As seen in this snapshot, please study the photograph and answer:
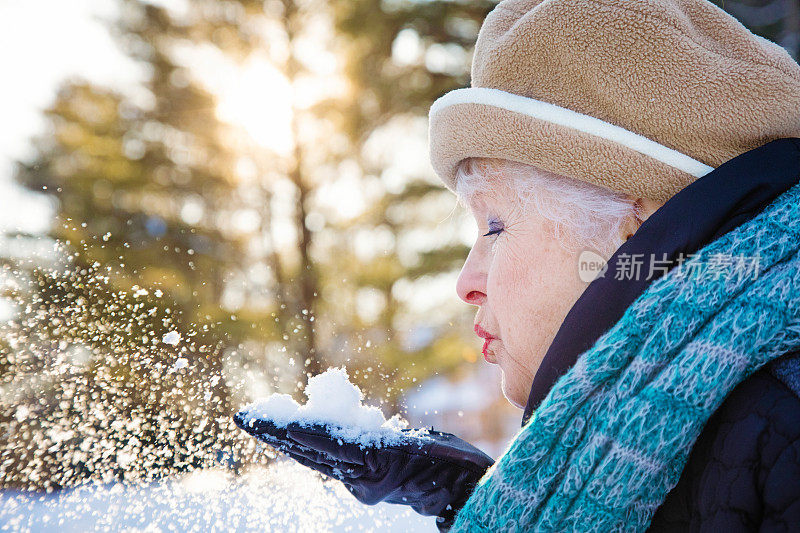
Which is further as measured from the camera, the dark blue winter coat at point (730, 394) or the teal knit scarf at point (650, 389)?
the teal knit scarf at point (650, 389)

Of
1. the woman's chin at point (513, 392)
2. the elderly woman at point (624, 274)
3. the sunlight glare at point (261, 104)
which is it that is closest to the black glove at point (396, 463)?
the elderly woman at point (624, 274)

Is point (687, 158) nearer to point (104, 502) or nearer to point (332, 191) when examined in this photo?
point (104, 502)

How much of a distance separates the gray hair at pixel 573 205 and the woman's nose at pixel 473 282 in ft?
0.72

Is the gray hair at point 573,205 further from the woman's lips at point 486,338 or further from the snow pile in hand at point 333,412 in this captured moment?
the snow pile in hand at point 333,412

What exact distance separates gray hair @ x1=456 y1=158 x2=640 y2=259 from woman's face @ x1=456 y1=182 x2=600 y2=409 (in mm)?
24

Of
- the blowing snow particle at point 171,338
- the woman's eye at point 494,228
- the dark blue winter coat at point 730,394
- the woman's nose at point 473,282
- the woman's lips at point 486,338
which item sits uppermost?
the dark blue winter coat at point 730,394

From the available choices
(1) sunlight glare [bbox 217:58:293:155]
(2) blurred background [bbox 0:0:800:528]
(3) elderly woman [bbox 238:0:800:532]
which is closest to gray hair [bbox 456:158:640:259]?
(3) elderly woman [bbox 238:0:800:532]

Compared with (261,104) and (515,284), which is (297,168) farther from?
(515,284)

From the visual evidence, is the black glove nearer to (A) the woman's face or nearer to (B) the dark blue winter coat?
(A) the woman's face

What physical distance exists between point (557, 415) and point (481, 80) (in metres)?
0.87

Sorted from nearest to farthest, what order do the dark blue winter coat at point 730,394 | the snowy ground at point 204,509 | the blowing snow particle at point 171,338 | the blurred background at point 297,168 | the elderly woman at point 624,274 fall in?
the dark blue winter coat at point 730,394 < the elderly woman at point 624,274 < the snowy ground at point 204,509 < the blowing snow particle at point 171,338 < the blurred background at point 297,168

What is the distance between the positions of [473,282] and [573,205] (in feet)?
1.14

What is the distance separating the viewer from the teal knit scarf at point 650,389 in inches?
33.7

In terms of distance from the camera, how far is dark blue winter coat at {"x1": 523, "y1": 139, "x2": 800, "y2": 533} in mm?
747
